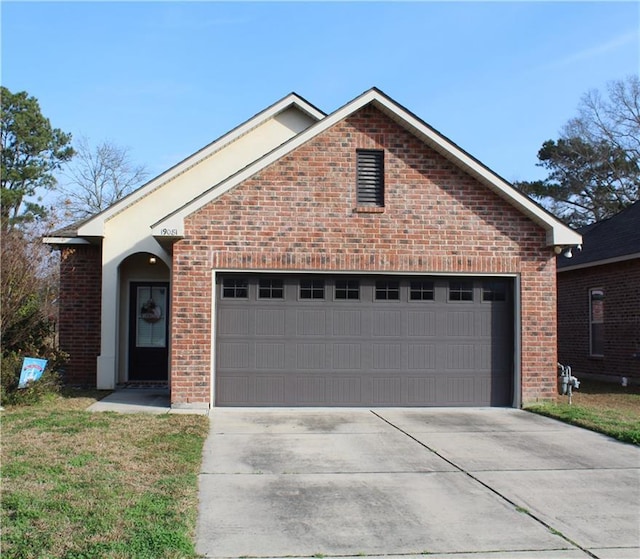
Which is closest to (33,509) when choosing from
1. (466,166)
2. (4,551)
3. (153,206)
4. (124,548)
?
(4,551)

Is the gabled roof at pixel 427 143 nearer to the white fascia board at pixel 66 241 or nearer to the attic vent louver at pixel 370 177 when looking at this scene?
the attic vent louver at pixel 370 177

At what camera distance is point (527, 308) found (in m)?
12.4

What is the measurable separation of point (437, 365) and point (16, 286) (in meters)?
7.50

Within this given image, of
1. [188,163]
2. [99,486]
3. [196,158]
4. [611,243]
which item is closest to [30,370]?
[99,486]

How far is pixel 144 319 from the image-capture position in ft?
51.7

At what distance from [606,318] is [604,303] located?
0.40 meters

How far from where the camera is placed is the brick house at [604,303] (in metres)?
16.7

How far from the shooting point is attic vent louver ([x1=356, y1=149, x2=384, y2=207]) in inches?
485

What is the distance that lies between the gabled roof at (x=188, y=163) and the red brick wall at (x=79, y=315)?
73cm

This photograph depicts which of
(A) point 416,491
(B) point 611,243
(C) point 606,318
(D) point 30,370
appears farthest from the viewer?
(B) point 611,243

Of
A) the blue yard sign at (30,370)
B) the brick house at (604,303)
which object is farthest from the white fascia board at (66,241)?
the brick house at (604,303)

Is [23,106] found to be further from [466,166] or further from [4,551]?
[4,551]

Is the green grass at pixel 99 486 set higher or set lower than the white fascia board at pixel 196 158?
lower

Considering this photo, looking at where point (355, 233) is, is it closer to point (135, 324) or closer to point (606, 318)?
point (135, 324)
